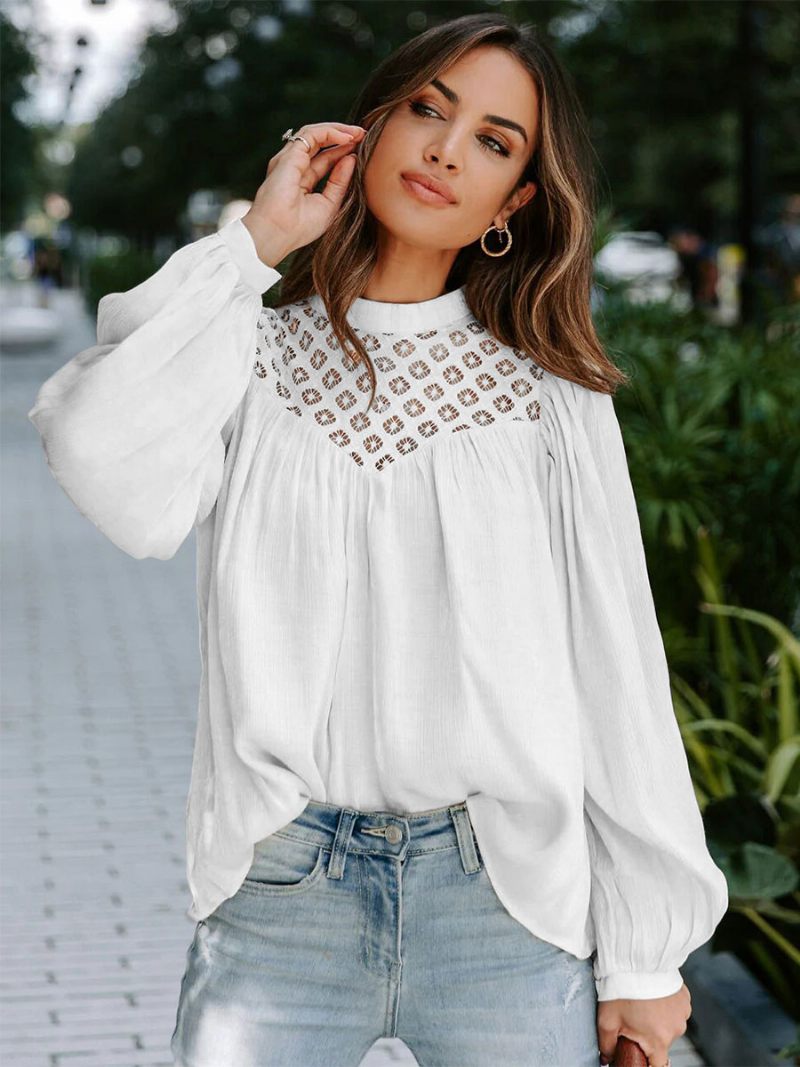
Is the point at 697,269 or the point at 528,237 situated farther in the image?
the point at 697,269

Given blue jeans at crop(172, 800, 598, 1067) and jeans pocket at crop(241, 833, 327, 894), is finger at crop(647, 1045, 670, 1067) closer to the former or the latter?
blue jeans at crop(172, 800, 598, 1067)

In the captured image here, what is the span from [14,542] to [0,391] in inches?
336

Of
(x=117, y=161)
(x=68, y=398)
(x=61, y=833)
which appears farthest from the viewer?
(x=117, y=161)

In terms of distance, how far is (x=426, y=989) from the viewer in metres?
1.74

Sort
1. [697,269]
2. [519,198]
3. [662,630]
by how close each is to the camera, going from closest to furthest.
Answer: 1. [519,198]
2. [662,630]
3. [697,269]

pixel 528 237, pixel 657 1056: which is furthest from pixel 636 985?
pixel 528 237

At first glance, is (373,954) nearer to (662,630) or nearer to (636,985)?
(636,985)

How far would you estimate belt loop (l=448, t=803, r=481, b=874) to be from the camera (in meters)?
1.74

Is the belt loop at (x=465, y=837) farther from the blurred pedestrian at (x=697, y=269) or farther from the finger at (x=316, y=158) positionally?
the blurred pedestrian at (x=697, y=269)

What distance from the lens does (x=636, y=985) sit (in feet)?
5.76

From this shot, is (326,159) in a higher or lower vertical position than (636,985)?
higher

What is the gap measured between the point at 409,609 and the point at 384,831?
0.23m

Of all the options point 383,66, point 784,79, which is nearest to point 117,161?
point 784,79

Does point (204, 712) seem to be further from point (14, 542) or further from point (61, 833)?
point (14, 542)
